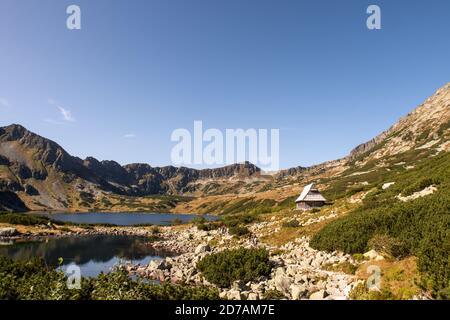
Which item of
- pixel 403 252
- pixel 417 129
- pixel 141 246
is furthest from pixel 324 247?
pixel 417 129

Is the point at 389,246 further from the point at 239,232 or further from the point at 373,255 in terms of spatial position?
the point at 239,232

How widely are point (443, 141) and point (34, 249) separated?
141594mm

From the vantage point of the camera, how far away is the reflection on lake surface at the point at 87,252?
156 ft

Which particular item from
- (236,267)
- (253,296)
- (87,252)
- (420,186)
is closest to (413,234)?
(253,296)

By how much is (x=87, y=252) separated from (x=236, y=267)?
36759mm

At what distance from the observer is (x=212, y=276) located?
31375mm

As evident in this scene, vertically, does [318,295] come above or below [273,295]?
above

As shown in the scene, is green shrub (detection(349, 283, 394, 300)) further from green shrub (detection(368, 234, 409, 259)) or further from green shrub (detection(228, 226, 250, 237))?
green shrub (detection(228, 226, 250, 237))

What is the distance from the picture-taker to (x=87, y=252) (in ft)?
188

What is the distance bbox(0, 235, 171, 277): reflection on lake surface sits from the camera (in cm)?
4756

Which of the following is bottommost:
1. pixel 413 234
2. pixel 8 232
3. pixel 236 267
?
pixel 8 232
